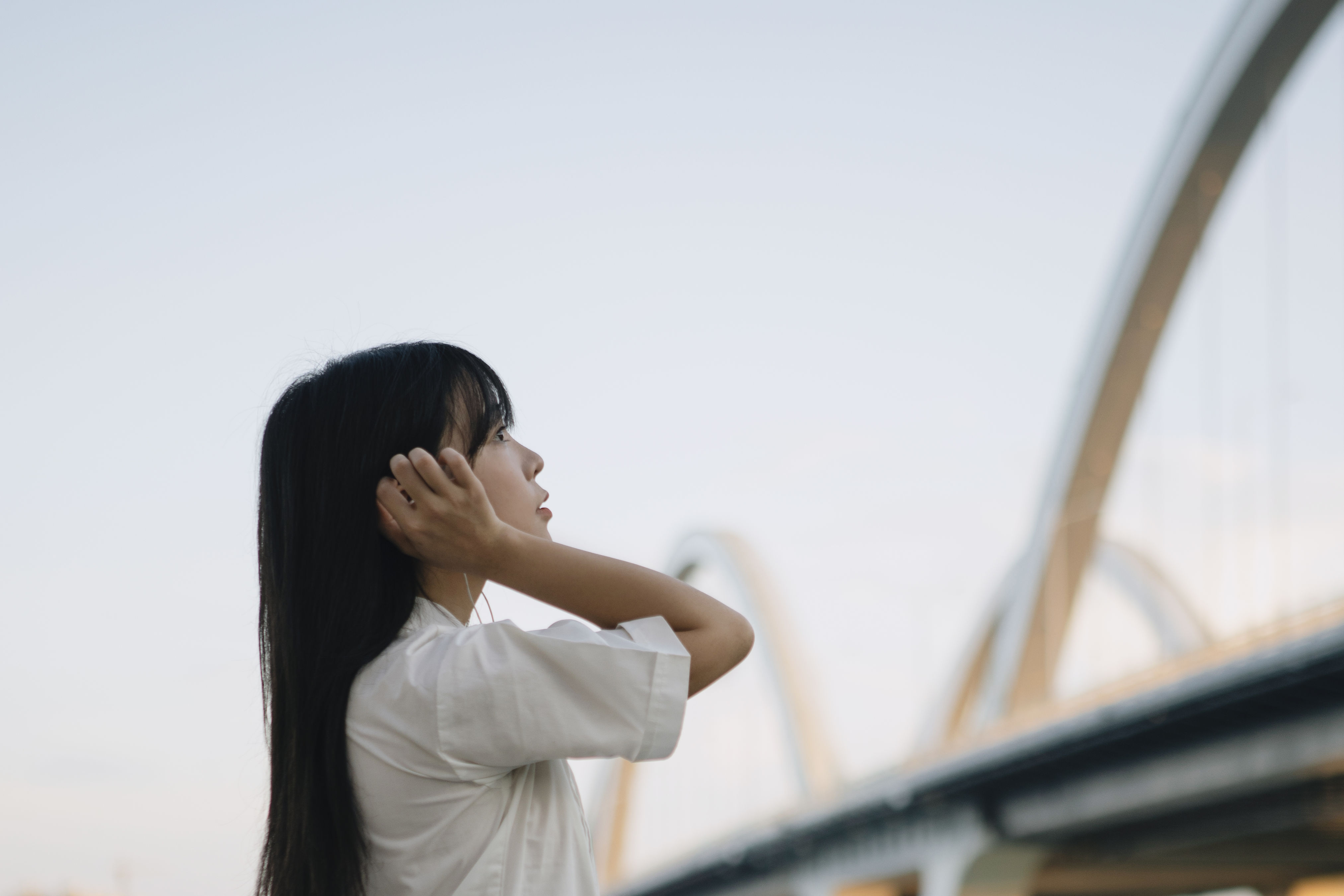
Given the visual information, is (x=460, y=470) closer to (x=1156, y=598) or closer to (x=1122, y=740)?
(x=1122, y=740)

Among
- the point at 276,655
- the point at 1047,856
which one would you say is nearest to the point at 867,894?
the point at 1047,856

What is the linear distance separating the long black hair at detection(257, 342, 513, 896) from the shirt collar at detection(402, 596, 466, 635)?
0.01 meters

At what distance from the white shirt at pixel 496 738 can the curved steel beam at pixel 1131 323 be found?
49.9 ft

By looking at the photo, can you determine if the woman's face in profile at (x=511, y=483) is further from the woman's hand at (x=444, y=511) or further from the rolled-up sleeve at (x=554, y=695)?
the rolled-up sleeve at (x=554, y=695)

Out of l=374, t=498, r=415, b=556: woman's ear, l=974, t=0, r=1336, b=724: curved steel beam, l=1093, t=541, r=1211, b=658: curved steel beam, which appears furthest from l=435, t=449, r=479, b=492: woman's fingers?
l=1093, t=541, r=1211, b=658: curved steel beam

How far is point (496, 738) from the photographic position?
1.48 metres

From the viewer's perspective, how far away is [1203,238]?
17422mm

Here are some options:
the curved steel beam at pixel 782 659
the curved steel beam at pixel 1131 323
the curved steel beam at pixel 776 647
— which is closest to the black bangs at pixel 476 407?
the curved steel beam at pixel 1131 323

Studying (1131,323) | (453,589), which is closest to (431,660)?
(453,589)

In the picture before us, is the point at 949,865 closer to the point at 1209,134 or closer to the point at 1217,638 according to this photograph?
the point at 1217,638

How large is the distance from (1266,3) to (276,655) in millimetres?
15526

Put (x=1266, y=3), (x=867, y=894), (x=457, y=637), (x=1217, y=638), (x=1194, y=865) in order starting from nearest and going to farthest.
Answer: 1. (x=457, y=637)
2. (x=1217, y=638)
3. (x=1266, y=3)
4. (x=1194, y=865)
5. (x=867, y=894)

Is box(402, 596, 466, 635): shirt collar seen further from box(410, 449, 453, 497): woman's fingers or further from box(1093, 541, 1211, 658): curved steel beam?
box(1093, 541, 1211, 658): curved steel beam

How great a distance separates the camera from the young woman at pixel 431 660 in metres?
1.50
